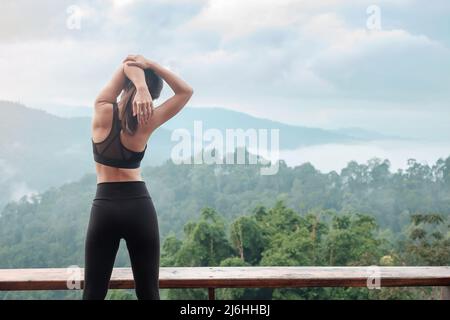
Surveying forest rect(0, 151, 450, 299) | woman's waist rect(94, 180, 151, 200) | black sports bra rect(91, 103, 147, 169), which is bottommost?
forest rect(0, 151, 450, 299)

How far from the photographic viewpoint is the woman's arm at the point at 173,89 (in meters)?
1.96

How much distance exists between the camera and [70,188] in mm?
11672

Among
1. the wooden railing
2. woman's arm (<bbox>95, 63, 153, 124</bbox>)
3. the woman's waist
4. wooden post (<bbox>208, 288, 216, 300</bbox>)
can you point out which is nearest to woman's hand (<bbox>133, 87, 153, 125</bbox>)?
woman's arm (<bbox>95, 63, 153, 124</bbox>)

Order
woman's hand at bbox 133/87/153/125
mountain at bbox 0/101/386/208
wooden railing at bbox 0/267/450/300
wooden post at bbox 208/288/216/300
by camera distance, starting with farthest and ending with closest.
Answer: mountain at bbox 0/101/386/208
wooden post at bbox 208/288/216/300
wooden railing at bbox 0/267/450/300
woman's hand at bbox 133/87/153/125

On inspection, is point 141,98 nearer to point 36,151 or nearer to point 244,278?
point 244,278

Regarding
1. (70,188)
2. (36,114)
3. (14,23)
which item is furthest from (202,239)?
(36,114)

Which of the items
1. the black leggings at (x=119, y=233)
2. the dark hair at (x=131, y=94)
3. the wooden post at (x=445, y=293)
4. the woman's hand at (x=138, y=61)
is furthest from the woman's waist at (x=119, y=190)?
the wooden post at (x=445, y=293)

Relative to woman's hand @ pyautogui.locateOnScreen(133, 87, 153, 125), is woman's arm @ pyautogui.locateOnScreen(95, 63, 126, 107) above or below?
above

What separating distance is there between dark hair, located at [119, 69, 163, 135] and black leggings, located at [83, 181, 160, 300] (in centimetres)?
21

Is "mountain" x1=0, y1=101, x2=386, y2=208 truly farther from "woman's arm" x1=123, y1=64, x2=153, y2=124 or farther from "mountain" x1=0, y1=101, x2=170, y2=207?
"woman's arm" x1=123, y1=64, x2=153, y2=124

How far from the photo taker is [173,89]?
2.00 meters

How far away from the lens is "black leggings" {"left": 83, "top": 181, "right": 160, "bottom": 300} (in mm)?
1914

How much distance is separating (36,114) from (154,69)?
1296 cm
